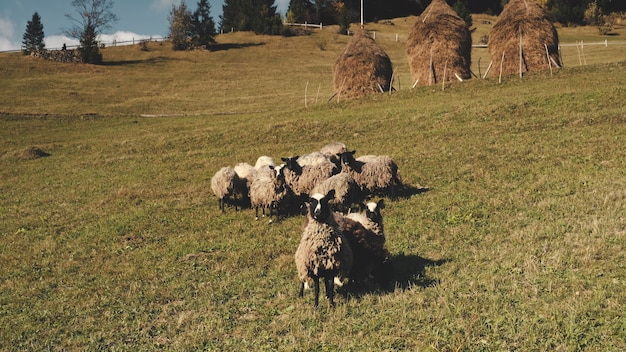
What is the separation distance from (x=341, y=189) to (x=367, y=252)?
4.41 metres

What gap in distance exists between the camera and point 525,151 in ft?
55.5

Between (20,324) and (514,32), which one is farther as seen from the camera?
(514,32)

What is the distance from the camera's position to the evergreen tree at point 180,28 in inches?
3200

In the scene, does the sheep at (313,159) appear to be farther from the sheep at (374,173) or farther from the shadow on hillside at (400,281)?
the shadow on hillside at (400,281)

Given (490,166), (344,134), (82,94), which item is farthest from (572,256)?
(82,94)

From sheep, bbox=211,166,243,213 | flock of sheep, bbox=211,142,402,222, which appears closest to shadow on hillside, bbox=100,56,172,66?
sheep, bbox=211,166,243,213

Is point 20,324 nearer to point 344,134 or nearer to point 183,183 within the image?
point 183,183

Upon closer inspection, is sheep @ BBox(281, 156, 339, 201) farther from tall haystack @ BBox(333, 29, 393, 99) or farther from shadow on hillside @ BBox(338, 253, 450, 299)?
tall haystack @ BBox(333, 29, 393, 99)

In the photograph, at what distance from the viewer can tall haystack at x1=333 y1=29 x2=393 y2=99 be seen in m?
35.7

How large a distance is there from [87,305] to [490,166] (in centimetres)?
1228

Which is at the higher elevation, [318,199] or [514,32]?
[514,32]

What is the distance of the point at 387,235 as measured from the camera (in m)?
11.0

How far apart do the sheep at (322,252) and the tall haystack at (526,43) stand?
27.1 m

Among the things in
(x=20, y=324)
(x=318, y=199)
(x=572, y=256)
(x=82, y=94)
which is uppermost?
(x=82, y=94)
